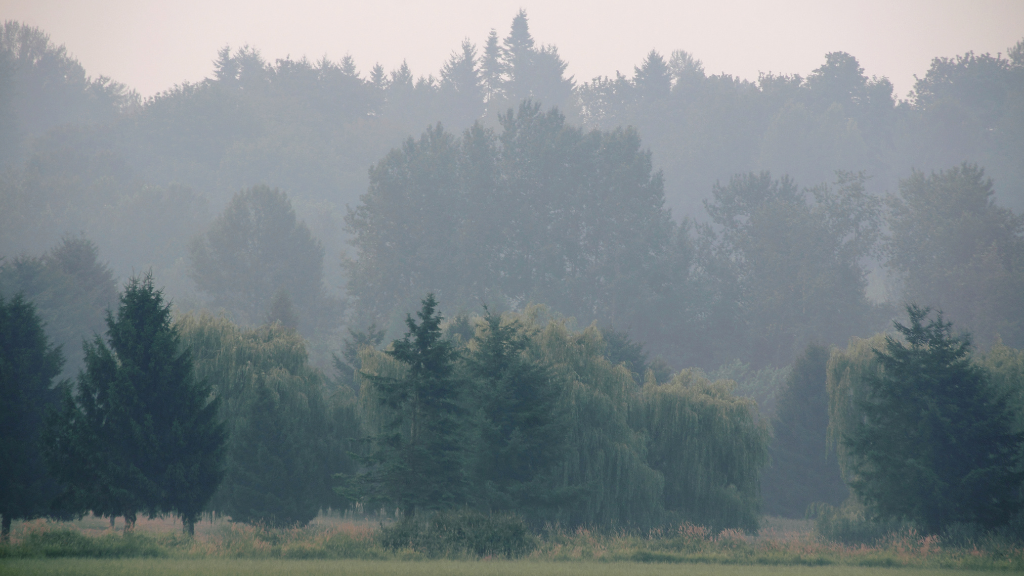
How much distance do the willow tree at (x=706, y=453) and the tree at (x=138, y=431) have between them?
17641 mm

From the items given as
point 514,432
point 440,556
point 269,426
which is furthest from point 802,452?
point 440,556

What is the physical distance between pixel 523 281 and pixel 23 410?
1813 inches

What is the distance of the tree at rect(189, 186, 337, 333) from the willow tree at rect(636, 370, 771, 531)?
43410mm

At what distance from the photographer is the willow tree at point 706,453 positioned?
33.2 meters

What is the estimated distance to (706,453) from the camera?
112ft

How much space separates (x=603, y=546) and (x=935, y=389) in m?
12.9

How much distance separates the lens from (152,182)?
335 ft

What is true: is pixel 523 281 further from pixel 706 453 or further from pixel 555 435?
pixel 555 435

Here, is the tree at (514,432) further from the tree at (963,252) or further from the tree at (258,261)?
the tree at (258,261)

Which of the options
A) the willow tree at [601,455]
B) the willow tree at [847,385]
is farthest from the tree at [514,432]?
the willow tree at [847,385]

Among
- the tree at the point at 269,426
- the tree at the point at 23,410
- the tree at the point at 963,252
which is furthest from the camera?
the tree at the point at 963,252

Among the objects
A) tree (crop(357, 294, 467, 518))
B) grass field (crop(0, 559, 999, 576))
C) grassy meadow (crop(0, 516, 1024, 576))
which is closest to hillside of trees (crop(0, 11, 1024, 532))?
tree (crop(357, 294, 467, 518))

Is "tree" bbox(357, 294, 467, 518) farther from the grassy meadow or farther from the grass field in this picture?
the grass field

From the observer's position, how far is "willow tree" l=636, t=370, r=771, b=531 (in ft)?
109
